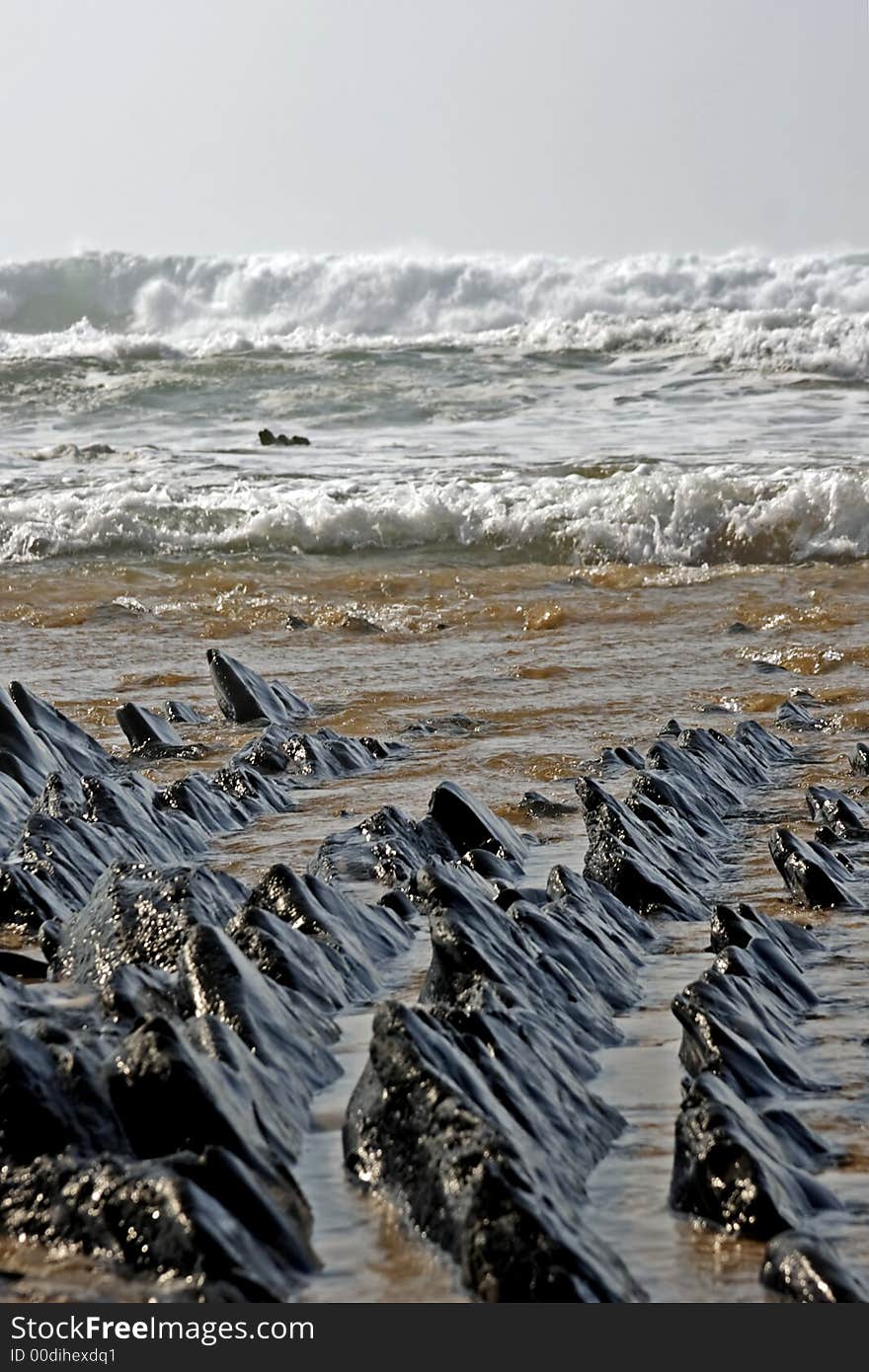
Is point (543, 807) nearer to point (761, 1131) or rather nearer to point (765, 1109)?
point (765, 1109)

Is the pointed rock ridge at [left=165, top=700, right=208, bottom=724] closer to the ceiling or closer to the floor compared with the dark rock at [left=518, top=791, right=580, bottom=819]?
closer to the floor

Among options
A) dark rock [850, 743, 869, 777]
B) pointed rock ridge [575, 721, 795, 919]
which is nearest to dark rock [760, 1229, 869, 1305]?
pointed rock ridge [575, 721, 795, 919]

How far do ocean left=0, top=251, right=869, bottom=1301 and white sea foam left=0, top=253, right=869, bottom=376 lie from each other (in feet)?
0.42

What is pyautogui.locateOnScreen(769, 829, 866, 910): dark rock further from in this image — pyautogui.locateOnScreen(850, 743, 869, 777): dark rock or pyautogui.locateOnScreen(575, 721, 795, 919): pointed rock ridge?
pyautogui.locateOnScreen(850, 743, 869, 777): dark rock

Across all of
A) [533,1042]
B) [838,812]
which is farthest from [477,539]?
[533,1042]

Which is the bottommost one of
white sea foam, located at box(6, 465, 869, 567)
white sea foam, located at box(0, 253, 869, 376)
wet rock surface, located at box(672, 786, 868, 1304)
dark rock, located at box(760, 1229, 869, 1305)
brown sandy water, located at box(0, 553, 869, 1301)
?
white sea foam, located at box(0, 253, 869, 376)

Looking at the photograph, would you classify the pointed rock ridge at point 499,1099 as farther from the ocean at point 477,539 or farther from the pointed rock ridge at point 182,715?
the pointed rock ridge at point 182,715

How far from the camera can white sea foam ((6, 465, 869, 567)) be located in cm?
1288

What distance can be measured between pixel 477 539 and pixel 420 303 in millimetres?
19815

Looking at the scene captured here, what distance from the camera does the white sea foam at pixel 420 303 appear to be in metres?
27.2

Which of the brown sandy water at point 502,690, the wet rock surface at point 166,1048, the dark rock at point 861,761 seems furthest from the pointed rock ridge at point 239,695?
the wet rock surface at point 166,1048

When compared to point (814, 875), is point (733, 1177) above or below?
above

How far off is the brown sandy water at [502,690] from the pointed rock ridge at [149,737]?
133 millimetres

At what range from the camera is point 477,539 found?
13391 mm
